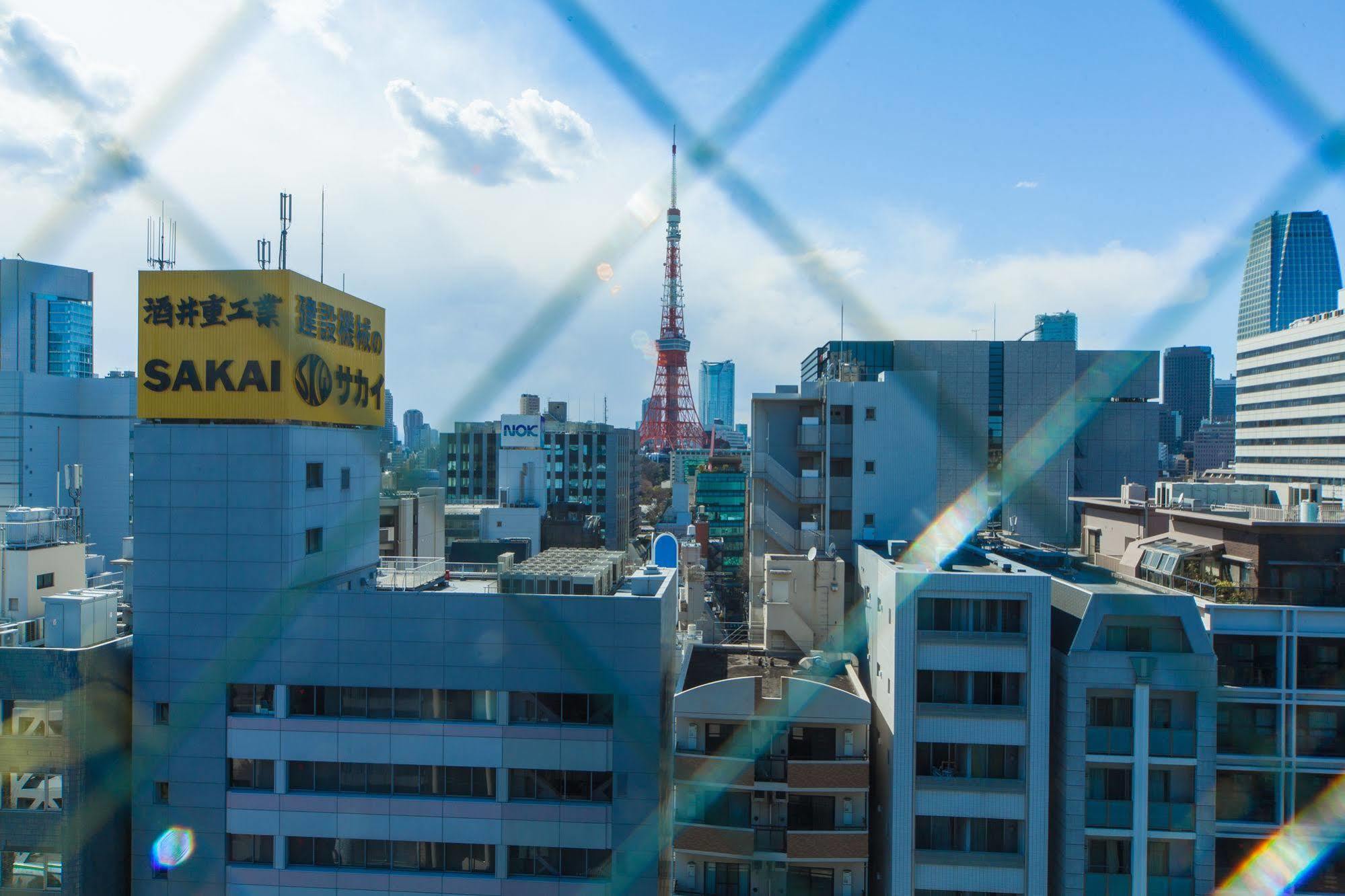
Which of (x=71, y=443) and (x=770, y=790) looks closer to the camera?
(x=770, y=790)

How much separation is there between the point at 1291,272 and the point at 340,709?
12443cm

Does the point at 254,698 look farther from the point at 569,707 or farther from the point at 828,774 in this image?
the point at 828,774

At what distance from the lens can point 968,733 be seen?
11.3 metres

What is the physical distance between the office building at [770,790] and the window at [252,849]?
6.33m

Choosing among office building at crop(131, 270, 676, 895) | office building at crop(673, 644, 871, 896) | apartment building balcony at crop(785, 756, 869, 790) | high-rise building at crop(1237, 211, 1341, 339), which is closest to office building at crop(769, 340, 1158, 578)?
office building at crop(673, 644, 871, 896)

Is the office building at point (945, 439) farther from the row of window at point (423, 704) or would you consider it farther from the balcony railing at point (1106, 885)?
the row of window at point (423, 704)

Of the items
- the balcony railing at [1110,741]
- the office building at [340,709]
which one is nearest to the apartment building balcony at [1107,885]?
the balcony railing at [1110,741]

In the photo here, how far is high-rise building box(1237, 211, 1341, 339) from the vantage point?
306ft

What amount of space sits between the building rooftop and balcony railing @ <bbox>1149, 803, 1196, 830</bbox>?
465 centimetres

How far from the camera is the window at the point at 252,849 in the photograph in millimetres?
11383

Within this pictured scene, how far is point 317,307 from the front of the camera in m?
12.2

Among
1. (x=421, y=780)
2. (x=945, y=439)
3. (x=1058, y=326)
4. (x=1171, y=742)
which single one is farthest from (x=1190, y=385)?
(x=421, y=780)

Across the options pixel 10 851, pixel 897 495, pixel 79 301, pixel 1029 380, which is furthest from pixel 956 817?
pixel 79 301

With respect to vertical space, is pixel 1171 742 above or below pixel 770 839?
above
